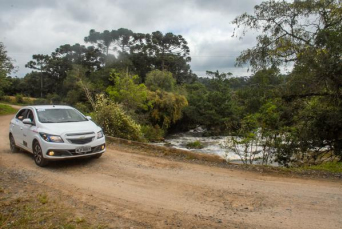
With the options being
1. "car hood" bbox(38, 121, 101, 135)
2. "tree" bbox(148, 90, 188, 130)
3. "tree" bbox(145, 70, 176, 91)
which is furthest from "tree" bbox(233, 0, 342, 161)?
"tree" bbox(145, 70, 176, 91)

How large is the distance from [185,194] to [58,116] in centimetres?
477

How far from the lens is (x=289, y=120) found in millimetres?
10789

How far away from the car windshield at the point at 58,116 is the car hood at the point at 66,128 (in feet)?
1.23

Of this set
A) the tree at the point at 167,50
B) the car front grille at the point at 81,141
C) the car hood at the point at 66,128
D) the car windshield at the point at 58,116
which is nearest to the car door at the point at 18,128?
the car windshield at the point at 58,116

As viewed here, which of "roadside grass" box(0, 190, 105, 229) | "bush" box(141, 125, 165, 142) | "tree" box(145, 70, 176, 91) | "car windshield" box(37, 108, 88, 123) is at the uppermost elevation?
"tree" box(145, 70, 176, 91)

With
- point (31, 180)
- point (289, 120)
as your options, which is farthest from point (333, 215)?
point (289, 120)

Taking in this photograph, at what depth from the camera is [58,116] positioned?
7734 millimetres

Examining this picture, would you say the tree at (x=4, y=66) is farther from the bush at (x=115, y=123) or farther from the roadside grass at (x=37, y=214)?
the roadside grass at (x=37, y=214)

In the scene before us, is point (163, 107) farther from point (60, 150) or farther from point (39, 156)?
point (60, 150)

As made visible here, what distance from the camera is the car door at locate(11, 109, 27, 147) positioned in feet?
25.9

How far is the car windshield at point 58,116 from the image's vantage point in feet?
24.4

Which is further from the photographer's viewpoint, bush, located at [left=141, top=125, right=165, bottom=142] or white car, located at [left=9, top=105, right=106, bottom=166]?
bush, located at [left=141, top=125, right=165, bottom=142]

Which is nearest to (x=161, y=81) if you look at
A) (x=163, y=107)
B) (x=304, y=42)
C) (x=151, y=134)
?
(x=163, y=107)

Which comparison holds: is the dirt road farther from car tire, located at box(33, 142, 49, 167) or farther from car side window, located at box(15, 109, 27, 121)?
car side window, located at box(15, 109, 27, 121)
